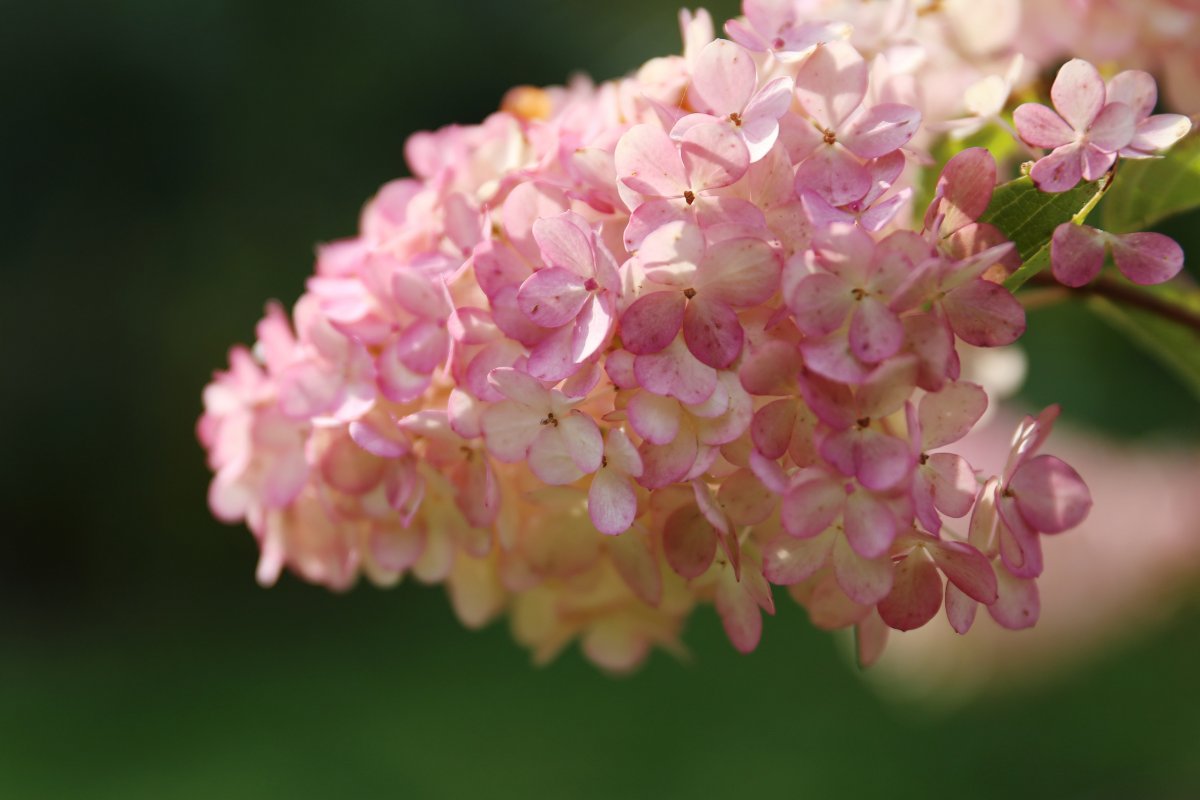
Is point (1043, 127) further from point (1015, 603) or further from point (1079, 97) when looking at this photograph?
point (1015, 603)

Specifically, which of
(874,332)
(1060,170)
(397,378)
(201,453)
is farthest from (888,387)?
(201,453)

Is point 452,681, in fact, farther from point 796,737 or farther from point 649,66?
point 649,66

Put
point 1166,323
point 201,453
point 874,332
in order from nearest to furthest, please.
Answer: point 874,332, point 1166,323, point 201,453

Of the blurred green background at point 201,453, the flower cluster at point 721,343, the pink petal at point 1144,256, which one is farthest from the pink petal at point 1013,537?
the blurred green background at point 201,453

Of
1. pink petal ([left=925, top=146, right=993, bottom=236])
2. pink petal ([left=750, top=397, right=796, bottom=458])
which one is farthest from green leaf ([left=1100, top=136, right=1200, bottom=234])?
pink petal ([left=750, top=397, right=796, bottom=458])

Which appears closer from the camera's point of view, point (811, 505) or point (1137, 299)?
point (811, 505)

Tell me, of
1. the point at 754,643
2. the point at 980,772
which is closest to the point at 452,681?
the point at 980,772

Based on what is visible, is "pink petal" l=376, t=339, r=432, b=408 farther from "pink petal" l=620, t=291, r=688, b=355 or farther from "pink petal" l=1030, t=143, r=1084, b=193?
"pink petal" l=1030, t=143, r=1084, b=193
